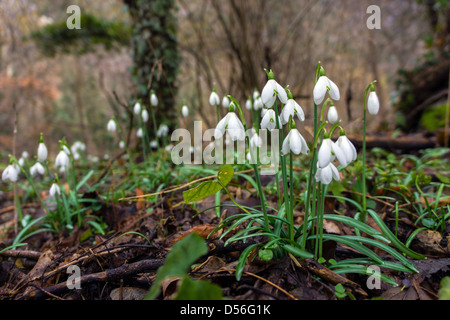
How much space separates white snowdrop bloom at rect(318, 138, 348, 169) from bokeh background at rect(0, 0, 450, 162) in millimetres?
2373

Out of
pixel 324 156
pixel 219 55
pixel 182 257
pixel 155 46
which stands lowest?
pixel 182 257

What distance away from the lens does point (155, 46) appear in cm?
479

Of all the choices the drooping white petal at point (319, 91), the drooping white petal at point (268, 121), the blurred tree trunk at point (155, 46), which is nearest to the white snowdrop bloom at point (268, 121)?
the drooping white petal at point (268, 121)

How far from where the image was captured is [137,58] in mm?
4801

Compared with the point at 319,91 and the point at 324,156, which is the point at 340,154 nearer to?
the point at 324,156

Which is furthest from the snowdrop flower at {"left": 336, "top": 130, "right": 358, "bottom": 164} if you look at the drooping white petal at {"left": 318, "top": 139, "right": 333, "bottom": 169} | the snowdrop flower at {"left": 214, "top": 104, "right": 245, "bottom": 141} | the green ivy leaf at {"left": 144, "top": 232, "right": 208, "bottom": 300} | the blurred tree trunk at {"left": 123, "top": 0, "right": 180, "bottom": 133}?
the blurred tree trunk at {"left": 123, "top": 0, "right": 180, "bottom": 133}

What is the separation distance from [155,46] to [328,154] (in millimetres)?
4487

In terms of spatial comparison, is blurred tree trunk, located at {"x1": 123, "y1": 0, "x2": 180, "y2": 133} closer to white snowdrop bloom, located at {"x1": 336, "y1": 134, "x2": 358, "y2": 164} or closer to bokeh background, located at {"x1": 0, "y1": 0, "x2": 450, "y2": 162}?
bokeh background, located at {"x1": 0, "y1": 0, "x2": 450, "y2": 162}

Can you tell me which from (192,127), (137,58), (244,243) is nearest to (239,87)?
(192,127)

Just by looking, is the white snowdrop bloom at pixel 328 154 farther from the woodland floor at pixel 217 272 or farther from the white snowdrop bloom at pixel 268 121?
the woodland floor at pixel 217 272

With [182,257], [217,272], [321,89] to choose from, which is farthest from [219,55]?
[182,257]

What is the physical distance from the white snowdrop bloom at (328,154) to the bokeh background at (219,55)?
237 cm

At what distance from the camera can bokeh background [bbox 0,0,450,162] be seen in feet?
15.8
